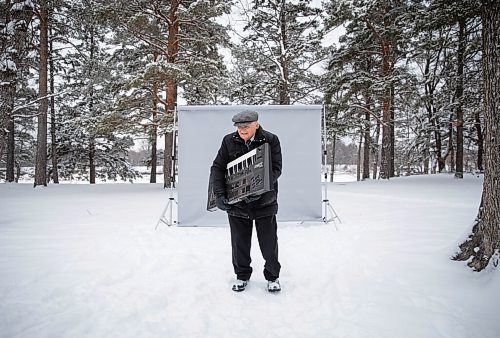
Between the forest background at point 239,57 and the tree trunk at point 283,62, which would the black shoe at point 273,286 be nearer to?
the forest background at point 239,57

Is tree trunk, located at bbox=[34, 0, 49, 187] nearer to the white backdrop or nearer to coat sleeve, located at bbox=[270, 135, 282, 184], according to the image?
the white backdrop

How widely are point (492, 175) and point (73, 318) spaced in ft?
12.7

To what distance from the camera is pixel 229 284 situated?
10.8 feet

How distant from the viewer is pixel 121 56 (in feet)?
49.6

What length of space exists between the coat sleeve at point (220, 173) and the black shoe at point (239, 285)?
0.89 meters

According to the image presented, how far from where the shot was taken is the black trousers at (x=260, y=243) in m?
3.05

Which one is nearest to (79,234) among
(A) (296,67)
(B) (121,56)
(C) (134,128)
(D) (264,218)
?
(D) (264,218)

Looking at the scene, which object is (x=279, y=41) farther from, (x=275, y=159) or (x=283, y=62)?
(x=275, y=159)

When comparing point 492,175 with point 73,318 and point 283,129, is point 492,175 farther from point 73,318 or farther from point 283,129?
point 73,318

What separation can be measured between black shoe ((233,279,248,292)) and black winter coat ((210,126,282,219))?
670 mm

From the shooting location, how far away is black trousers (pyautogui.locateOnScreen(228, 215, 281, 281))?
3.05m

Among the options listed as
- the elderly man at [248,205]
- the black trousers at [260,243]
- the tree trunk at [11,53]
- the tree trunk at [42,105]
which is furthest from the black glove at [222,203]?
the tree trunk at [42,105]

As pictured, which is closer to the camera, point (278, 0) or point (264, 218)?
point (264, 218)

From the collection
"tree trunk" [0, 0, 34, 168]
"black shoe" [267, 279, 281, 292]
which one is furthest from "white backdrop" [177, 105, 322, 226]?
"tree trunk" [0, 0, 34, 168]
